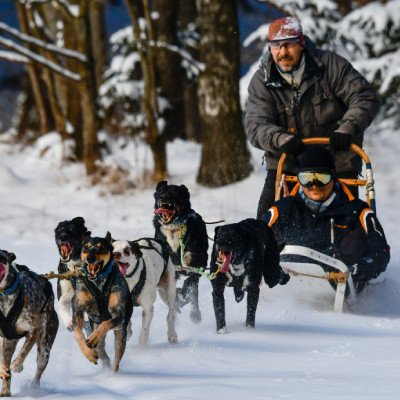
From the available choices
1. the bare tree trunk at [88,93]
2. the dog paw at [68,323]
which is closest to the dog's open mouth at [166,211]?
the dog paw at [68,323]

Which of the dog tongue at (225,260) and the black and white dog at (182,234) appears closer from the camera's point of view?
the dog tongue at (225,260)

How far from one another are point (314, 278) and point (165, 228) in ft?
4.42

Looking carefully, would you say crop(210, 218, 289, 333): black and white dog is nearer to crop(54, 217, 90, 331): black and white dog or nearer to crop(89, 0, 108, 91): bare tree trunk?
crop(54, 217, 90, 331): black and white dog

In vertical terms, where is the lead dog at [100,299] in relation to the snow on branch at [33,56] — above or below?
below

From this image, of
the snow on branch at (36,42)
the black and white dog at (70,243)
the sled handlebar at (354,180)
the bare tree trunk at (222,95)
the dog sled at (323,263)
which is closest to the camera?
the black and white dog at (70,243)

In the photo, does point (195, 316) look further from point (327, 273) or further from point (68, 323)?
point (68, 323)

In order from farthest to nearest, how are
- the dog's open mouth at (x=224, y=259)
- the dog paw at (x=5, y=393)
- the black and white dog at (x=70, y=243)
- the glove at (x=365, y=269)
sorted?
the glove at (x=365, y=269)
the dog's open mouth at (x=224, y=259)
the black and white dog at (x=70, y=243)
the dog paw at (x=5, y=393)

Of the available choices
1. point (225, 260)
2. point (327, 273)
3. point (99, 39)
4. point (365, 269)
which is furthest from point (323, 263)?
point (99, 39)

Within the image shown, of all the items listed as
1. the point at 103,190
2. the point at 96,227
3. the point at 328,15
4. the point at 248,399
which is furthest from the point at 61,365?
the point at 328,15

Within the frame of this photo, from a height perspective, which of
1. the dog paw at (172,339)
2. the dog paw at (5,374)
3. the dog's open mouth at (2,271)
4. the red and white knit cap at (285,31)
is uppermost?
the red and white knit cap at (285,31)

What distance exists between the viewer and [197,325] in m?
6.11

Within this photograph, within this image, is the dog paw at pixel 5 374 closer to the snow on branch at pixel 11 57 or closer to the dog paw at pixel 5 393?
the dog paw at pixel 5 393

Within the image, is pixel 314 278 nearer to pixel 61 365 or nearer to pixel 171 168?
pixel 61 365

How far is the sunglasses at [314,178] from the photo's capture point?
6242mm
